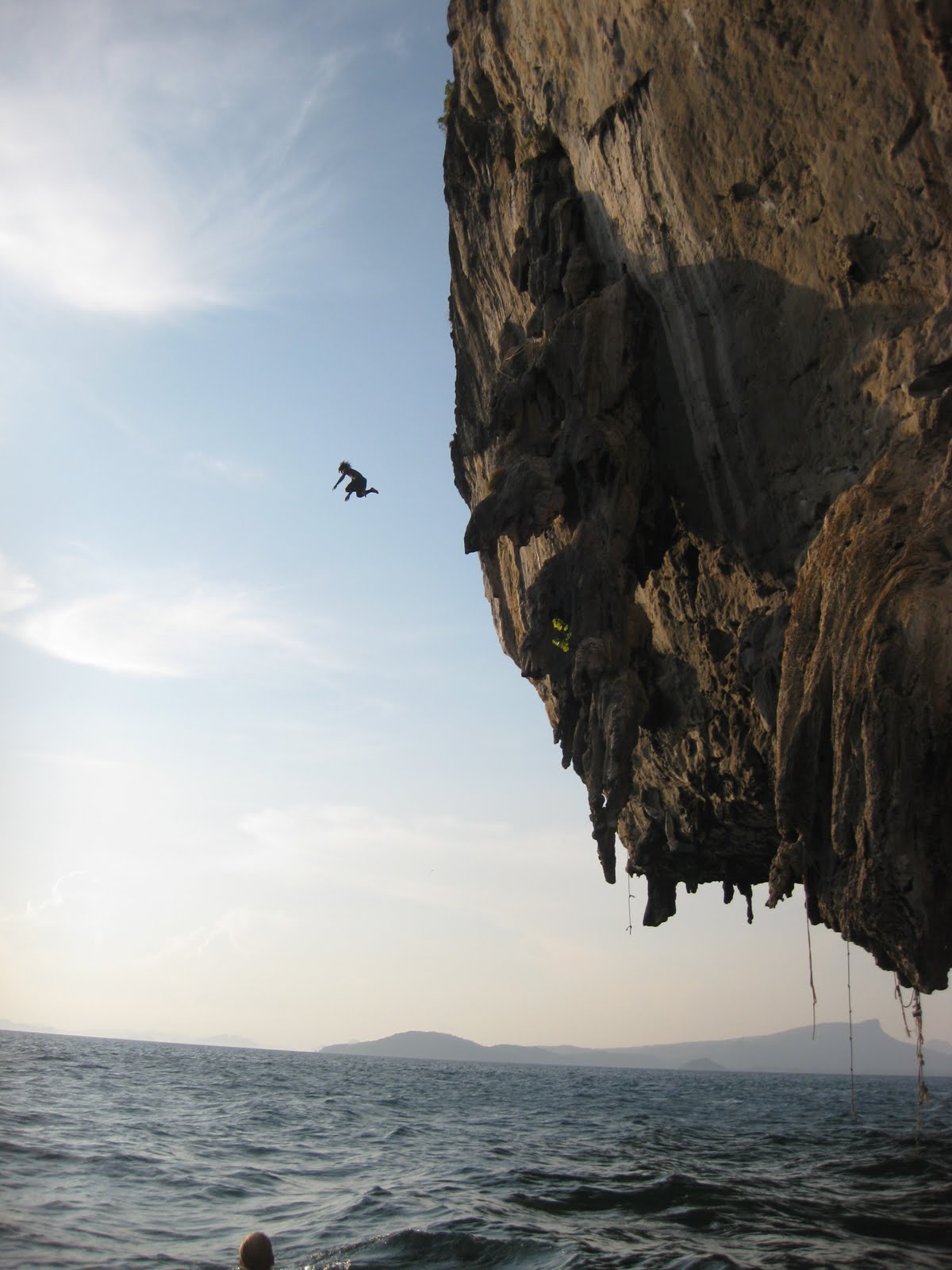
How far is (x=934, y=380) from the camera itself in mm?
10992

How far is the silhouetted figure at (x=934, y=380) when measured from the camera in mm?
10875

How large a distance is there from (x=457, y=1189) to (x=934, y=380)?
1354 centimetres

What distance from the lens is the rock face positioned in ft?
33.6

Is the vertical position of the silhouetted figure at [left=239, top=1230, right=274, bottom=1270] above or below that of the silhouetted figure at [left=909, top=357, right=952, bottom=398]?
below

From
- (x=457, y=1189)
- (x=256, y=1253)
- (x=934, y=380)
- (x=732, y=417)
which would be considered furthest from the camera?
(x=732, y=417)

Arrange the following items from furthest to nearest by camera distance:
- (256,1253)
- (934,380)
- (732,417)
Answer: (732,417) → (934,380) → (256,1253)

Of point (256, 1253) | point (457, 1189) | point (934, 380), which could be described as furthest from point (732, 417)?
point (457, 1189)

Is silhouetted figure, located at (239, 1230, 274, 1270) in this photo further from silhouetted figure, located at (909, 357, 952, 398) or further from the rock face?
silhouetted figure, located at (909, 357, 952, 398)

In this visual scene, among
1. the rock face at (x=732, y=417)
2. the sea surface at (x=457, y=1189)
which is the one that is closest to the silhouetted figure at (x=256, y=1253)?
the sea surface at (x=457, y=1189)

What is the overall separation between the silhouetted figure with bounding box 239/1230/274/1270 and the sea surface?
185cm

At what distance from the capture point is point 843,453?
43.4 ft

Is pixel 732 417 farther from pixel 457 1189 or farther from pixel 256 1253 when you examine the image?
pixel 457 1189

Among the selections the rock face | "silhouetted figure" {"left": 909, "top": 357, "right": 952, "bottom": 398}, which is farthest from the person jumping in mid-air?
"silhouetted figure" {"left": 909, "top": 357, "right": 952, "bottom": 398}

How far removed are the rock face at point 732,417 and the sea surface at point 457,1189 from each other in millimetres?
3976
